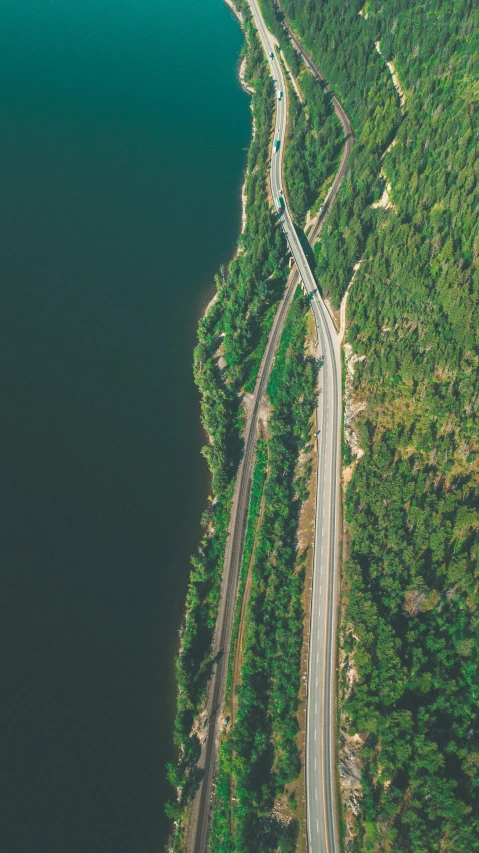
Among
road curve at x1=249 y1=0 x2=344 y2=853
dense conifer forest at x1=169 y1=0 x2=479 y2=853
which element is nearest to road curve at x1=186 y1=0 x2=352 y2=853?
road curve at x1=249 y1=0 x2=344 y2=853

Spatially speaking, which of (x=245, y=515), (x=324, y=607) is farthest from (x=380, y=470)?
(x=245, y=515)

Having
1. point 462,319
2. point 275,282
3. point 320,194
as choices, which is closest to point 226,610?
point 462,319

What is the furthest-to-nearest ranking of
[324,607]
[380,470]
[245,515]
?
[245,515], [380,470], [324,607]

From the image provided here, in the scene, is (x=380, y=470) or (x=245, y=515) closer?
(x=380, y=470)

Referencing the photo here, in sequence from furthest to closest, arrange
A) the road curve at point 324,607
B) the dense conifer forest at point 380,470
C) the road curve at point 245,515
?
the road curve at point 245,515 < the road curve at point 324,607 < the dense conifer forest at point 380,470

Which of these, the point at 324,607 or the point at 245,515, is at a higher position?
the point at 245,515

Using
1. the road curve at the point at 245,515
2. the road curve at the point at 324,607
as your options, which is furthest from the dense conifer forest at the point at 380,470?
the road curve at the point at 324,607

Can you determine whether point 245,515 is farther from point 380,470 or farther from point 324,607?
point 380,470

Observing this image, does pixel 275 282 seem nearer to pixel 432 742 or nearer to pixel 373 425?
pixel 373 425

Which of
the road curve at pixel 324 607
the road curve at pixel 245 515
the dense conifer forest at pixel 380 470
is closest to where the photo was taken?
the dense conifer forest at pixel 380 470

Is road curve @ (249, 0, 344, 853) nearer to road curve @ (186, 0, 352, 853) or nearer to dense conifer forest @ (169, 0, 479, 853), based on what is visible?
road curve @ (186, 0, 352, 853)

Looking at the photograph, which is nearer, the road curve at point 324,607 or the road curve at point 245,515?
the road curve at point 324,607

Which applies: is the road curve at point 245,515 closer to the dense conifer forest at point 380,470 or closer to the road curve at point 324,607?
the road curve at point 324,607
